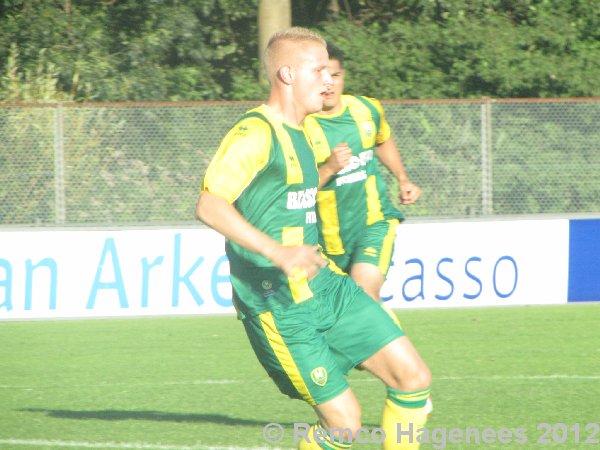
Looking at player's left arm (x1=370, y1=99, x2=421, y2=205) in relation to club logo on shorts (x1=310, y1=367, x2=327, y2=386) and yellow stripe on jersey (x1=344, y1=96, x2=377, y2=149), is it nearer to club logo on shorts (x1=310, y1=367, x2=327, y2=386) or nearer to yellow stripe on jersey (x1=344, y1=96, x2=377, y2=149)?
yellow stripe on jersey (x1=344, y1=96, x2=377, y2=149)

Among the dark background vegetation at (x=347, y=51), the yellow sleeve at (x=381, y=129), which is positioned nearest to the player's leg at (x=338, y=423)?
the yellow sleeve at (x=381, y=129)

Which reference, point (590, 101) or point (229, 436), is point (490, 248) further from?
point (229, 436)

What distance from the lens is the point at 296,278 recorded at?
5367 millimetres

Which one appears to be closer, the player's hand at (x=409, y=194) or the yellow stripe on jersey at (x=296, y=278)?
the yellow stripe on jersey at (x=296, y=278)

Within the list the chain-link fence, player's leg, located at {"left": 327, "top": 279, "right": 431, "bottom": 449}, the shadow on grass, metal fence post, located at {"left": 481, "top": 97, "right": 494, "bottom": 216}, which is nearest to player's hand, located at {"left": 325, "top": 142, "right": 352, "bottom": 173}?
player's leg, located at {"left": 327, "top": 279, "right": 431, "bottom": 449}

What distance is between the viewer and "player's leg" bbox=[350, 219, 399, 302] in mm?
7441

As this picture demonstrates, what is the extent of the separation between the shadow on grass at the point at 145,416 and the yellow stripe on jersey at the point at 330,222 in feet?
3.73

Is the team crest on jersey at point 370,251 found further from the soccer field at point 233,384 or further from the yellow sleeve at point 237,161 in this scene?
the yellow sleeve at point 237,161

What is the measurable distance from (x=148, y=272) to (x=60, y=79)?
759cm

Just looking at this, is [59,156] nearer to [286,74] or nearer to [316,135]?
[316,135]

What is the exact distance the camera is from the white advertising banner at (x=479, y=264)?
13.0 metres

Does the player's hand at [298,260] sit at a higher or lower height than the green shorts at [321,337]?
higher

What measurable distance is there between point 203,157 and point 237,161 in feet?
31.5

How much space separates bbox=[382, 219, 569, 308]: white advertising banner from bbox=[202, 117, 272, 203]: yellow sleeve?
780 centimetres
